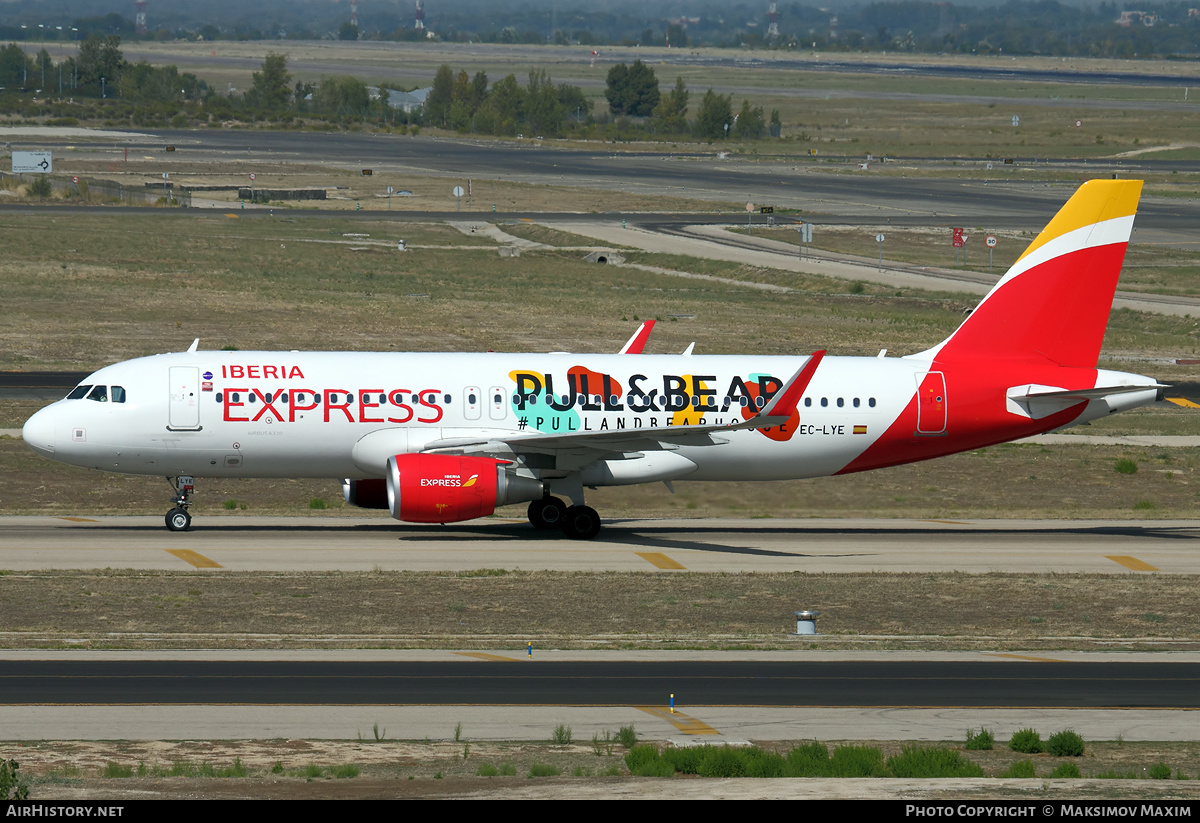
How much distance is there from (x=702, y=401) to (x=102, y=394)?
15810mm

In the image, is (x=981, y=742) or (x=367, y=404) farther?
(x=367, y=404)

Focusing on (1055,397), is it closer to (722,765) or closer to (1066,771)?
(1066,771)

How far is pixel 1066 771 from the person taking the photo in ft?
67.6

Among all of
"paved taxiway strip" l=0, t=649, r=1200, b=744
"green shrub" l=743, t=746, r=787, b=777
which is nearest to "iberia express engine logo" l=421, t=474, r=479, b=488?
"paved taxiway strip" l=0, t=649, r=1200, b=744

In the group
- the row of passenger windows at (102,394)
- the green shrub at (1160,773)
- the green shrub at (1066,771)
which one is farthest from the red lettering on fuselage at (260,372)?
the green shrub at (1160,773)

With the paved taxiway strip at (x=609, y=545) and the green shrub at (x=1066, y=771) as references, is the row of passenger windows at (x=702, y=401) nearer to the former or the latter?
the paved taxiway strip at (x=609, y=545)

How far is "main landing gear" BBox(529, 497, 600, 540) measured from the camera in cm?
4084

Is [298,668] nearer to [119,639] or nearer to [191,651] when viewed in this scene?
[191,651]

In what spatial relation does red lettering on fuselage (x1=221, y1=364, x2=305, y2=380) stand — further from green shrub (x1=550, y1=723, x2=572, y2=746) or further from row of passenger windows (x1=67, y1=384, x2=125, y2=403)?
green shrub (x1=550, y1=723, x2=572, y2=746)

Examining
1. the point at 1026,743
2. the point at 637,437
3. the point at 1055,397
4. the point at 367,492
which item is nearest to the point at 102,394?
the point at 367,492

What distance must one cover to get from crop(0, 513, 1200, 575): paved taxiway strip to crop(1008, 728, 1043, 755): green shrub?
47.2 feet
